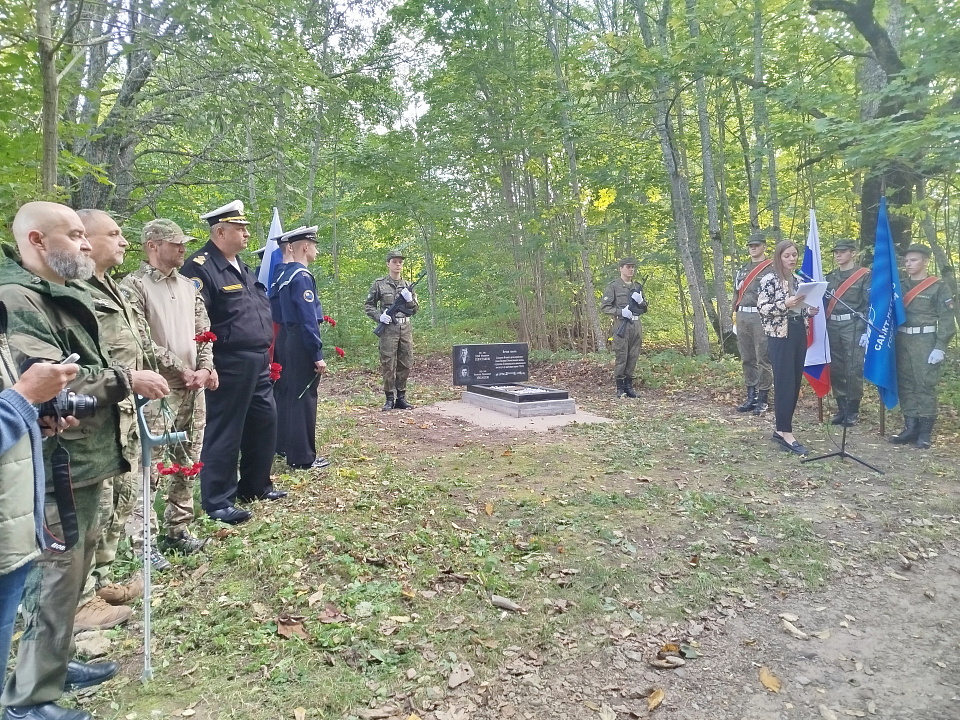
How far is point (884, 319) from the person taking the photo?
688 cm

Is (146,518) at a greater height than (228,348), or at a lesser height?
lesser

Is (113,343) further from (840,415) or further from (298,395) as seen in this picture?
(840,415)

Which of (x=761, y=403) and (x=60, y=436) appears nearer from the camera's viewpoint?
(x=60, y=436)

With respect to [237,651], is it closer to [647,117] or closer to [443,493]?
[443,493]

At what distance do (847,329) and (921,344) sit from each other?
3.11 feet

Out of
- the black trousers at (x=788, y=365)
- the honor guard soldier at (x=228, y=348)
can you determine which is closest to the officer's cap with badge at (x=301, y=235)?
the honor guard soldier at (x=228, y=348)

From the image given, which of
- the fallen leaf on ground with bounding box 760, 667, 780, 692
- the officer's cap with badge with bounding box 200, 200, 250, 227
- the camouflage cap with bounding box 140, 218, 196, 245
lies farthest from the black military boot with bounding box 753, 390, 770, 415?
the camouflage cap with bounding box 140, 218, 196, 245

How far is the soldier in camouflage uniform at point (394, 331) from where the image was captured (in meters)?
8.78

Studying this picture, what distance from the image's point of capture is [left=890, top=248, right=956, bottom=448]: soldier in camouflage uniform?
21.2 ft

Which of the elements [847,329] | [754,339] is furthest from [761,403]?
[847,329]

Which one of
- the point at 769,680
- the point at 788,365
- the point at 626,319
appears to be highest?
the point at 626,319

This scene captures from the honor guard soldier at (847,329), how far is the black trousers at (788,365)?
150cm

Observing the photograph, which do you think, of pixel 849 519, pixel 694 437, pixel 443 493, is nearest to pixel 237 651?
pixel 443 493

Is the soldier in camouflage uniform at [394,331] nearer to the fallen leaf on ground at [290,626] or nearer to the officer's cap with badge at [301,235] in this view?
the officer's cap with badge at [301,235]
